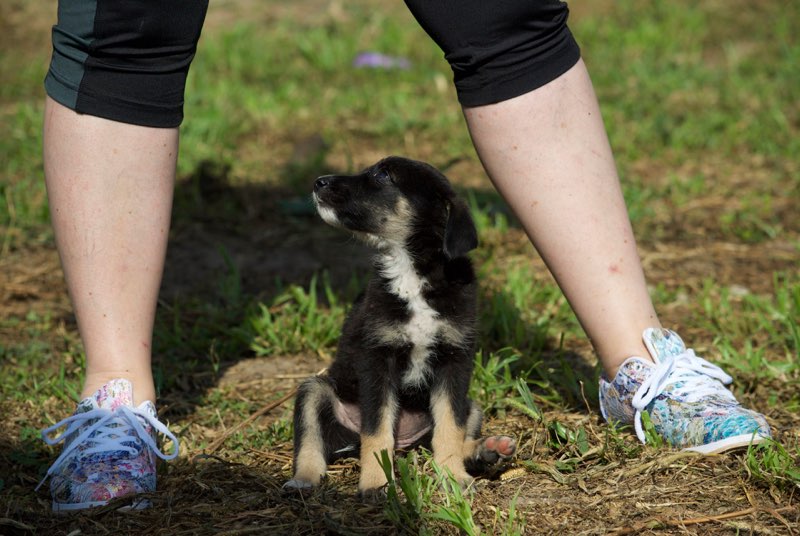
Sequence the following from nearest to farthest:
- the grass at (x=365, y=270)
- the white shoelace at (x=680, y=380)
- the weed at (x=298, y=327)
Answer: the grass at (x=365, y=270) < the white shoelace at (x=680, y=380) < the weed at (x=298, y=327)

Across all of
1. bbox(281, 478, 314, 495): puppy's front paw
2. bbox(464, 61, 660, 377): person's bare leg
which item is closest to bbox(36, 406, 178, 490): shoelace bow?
bbox(281, 478, 314, 495): puppy's front paw

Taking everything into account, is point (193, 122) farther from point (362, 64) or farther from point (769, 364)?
point (769, 364)

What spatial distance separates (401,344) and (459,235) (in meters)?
0.39

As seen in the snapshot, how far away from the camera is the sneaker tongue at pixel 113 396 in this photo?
9.37 feet

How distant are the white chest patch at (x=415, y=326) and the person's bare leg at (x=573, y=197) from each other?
0.39 metres

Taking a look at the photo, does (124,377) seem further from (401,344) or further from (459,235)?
(459,235)

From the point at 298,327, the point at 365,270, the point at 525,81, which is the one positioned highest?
the point at 525,81

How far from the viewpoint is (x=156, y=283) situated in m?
2.98

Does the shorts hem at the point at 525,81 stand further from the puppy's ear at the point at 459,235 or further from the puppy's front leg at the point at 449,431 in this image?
the puppy's front leg at the point at 449,431

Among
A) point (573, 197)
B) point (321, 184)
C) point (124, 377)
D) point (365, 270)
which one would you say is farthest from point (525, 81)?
point (365, 270)

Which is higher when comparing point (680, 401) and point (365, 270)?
point (680, 401)

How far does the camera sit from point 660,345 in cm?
293

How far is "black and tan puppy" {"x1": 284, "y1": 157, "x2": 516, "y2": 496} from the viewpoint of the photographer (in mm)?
2855

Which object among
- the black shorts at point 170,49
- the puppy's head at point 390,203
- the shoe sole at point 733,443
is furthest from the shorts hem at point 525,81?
the shoe sole at point 733,443
